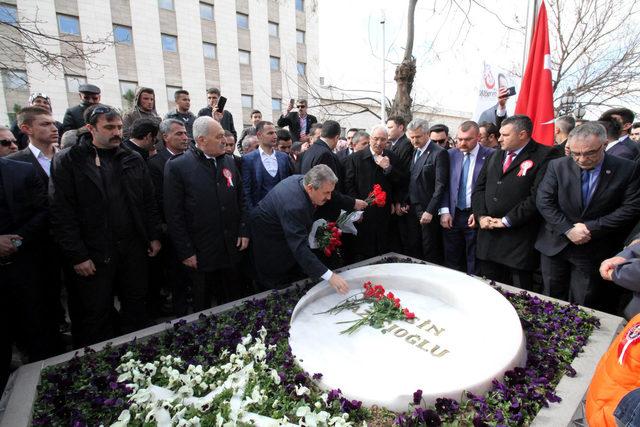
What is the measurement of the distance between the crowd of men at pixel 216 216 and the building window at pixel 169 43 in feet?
77.6

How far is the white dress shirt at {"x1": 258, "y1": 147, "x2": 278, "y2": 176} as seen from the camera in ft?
17.1

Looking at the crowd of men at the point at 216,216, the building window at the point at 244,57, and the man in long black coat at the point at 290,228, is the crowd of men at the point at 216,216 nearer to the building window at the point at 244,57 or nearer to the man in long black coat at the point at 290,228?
the man in long black coat at the point at 290,228

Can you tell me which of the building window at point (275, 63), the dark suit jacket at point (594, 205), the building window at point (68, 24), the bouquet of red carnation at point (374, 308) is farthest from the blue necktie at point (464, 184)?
the building window at point (275, 63)

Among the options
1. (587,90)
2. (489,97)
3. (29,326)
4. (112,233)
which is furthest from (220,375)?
(587,90)

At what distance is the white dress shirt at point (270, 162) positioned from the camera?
5.22 meters

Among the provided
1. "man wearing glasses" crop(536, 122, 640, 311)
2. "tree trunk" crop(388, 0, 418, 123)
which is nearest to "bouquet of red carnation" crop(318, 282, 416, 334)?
"man wearing glasses" crop(536, 122, 640, 311)

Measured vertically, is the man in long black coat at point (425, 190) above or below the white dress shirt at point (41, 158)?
below

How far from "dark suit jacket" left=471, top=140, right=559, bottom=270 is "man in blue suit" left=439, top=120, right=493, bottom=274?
0.40m

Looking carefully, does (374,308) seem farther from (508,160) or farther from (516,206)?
(508,160)

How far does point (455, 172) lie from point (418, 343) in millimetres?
2841

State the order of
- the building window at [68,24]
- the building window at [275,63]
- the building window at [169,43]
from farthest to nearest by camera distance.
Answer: the building window at [275,63] → the building window at [169,43] → the building window at [68,24]

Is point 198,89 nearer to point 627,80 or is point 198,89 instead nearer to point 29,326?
point 627,80

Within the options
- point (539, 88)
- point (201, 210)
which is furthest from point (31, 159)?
point (539, 88)

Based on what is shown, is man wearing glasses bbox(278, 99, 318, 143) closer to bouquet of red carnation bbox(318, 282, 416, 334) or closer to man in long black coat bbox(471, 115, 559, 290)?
man in long black coat bbox(471, 115, 559, 290)
